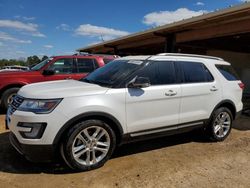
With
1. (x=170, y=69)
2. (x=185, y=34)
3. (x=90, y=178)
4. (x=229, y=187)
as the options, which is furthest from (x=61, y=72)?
(x=185, y=34)

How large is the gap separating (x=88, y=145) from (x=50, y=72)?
176 inches

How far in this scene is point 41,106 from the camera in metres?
3.87

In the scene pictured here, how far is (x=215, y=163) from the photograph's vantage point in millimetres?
4656

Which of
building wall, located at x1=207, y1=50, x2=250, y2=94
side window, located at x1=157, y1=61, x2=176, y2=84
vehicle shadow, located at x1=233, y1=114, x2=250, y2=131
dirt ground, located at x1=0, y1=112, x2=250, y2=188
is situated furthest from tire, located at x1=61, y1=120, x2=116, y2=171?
building wall, located at x1=207, y1=50, x2=250, y2=94

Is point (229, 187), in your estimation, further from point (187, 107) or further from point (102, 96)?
point (102, 96)

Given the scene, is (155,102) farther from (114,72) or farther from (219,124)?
(219,124)

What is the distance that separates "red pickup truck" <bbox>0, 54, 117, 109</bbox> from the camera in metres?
7.97

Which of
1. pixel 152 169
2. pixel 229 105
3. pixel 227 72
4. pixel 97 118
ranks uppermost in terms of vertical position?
pixel 227 72

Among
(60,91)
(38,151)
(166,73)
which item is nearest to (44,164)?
(38,151)

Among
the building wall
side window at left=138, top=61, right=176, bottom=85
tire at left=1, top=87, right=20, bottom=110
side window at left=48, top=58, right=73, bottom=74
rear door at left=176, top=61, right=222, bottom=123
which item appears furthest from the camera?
the building wall

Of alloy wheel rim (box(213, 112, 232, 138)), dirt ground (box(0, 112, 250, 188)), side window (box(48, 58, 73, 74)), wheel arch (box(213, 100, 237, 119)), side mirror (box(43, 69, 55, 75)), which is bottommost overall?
dirt ground (box(0, 112, 250, 188))

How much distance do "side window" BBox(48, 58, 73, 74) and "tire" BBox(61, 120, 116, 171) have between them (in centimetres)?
471

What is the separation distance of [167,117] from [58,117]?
1980 millimetres

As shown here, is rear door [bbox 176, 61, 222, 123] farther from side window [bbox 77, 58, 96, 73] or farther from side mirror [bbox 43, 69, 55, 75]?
side mirror [bbox 43, 69, 55, 75]
